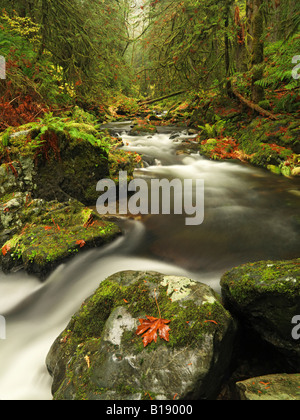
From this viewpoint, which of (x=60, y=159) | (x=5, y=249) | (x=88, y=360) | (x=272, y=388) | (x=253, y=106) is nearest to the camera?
(x=272, y=388)

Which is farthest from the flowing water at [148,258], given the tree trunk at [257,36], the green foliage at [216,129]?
the tree trunk at [257,36]

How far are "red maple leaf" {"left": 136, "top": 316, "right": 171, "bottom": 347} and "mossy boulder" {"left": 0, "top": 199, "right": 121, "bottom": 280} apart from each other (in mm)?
1906

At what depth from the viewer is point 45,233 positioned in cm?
380

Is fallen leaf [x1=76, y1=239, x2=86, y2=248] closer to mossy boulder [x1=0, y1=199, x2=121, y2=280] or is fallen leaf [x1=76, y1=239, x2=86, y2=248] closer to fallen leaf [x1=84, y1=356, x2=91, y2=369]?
mossy boulder [x1=0, y1=199, x2=121, y2=280]

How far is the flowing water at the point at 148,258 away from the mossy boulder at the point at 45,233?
6.9 inches

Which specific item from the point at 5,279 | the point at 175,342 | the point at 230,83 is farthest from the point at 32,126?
the point at 230,83

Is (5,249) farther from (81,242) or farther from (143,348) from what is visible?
(143,348)

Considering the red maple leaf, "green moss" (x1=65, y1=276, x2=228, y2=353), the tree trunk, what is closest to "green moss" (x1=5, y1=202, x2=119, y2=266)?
"green moss" (x1=65, y1=276, x2=228, y2=353)

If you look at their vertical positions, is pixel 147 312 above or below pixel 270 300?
below

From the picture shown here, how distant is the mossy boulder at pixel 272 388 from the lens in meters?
1.84

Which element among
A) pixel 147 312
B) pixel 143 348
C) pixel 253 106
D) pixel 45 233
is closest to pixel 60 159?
pixel 45 233

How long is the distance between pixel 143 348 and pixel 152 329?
0.18 meters

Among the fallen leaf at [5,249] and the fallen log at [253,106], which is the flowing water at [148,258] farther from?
the fallen log at [253,106]

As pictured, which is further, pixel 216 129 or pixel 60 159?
pixel 216 129
